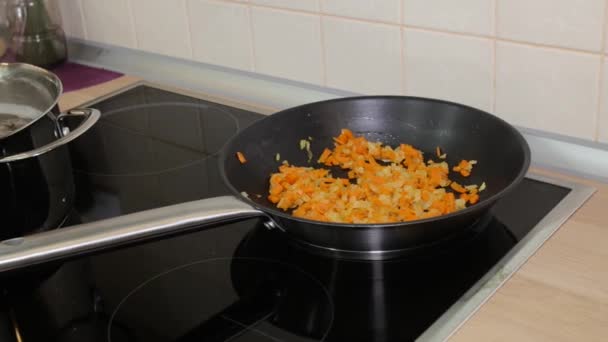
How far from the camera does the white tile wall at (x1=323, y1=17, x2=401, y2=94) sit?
1.14 metres

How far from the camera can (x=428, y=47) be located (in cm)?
110

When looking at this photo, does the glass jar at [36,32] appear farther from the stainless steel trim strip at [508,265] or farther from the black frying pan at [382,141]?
the stainless steel trim strip at [508,265]

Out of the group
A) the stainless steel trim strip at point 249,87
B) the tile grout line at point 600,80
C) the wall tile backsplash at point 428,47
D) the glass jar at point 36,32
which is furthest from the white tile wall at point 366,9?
the glass jar at point 36,32

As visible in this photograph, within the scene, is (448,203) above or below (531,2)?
below

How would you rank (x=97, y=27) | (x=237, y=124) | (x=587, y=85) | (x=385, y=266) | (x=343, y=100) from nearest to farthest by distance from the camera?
(x=385, y=266), (x=587, y=85), (x=343, y=100), (x=237, y=124), (x=97, y=27)

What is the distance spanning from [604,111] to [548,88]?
7cm

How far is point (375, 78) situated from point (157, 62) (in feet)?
1.52

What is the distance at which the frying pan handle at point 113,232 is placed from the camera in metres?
0.77

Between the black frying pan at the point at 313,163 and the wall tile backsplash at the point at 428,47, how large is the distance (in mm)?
69

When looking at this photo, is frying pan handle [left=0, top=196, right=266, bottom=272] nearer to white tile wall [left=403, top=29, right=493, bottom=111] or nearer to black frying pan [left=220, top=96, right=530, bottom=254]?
black frying pan [left=220, top=96, right=530, bottom=254]

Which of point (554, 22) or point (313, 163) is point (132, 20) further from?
point (554, 22)

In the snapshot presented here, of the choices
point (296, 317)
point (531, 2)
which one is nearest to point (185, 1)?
point (531, 2)

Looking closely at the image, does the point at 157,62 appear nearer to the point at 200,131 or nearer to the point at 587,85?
the point at 200,131

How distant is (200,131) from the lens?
49.5 inches
